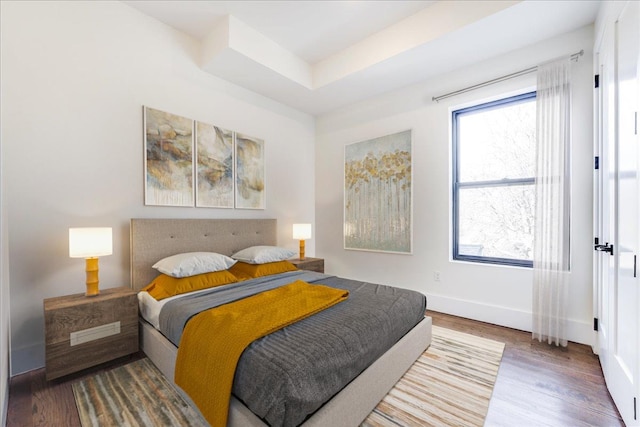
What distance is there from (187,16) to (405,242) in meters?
3.52

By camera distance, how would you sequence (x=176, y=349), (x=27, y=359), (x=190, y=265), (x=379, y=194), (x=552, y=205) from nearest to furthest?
(x=176, y=349) < (x=27, y=359) < (x=190, y=265) < (x=552, y=205) < (x=379, y=194)

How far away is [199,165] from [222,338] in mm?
2198

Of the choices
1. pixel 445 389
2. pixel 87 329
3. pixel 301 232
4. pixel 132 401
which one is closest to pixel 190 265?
pixel 87 329

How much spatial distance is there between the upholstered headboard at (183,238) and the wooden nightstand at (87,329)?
1.20ft

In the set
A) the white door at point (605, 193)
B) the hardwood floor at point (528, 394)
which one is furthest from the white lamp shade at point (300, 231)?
the white door at point (605, 193)

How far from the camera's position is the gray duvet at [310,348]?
1.14 m

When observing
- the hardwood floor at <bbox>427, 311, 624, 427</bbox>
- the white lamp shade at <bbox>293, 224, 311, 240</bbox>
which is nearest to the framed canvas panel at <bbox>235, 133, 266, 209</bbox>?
the white lamp shade at <bbox>293, 224, 311, 240</bbox>

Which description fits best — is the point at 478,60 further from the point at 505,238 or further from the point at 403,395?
the point at 403,395

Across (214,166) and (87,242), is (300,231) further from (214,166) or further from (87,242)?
(87,242)

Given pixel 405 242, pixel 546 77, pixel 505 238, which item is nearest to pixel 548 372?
pixel 505 238

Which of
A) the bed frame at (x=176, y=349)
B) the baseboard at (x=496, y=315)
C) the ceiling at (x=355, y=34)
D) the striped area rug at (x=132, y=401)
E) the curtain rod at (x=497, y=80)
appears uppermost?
the ceiling at (x=355, y=34)

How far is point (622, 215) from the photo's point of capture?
1.55 meters

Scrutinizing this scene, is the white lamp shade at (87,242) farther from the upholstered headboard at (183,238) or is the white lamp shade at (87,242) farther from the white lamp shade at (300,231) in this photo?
the white lamp shade at (300,231)

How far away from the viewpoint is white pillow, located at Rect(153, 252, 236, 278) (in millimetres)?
2330
